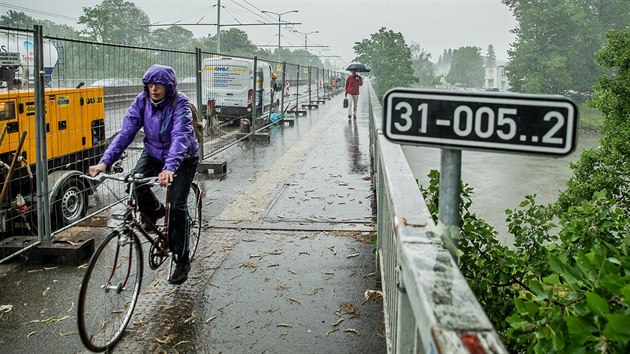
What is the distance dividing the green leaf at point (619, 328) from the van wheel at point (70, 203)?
5.91 meters

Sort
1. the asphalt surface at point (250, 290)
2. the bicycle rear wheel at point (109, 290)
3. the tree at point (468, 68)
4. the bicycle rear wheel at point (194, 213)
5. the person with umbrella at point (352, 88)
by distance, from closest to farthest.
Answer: the bicycle rear wheel at point (109, 290)
the asphalt surface at point (250, 290)
the bicycle rear wheel at point (194, 213)
the person with umbrella at point (352, 88)
the tree at point (468, 68)

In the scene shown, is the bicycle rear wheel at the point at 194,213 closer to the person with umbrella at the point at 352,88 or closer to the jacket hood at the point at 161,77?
the jacket hood at the point at 161,77

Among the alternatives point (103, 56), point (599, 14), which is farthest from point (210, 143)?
point (599, 14)

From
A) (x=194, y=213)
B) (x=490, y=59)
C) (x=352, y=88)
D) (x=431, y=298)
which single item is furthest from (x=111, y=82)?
(x=490, y=59)

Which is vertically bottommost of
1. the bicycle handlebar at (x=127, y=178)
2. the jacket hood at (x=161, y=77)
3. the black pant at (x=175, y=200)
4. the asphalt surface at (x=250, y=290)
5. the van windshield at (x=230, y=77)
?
the asphalt surface at (x=250, y=290)

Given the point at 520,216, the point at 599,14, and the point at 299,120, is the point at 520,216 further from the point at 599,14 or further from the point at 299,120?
the point at 599,14

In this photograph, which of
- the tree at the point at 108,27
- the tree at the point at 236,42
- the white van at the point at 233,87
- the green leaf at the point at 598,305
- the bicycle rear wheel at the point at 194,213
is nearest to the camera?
the green leaf at the point at 598,305

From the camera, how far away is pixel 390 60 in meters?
48.6

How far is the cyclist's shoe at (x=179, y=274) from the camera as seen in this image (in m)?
4.89

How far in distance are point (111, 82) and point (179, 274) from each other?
4320 mm

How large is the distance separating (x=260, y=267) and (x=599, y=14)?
7416 centimetres

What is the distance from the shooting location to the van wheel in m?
6.52

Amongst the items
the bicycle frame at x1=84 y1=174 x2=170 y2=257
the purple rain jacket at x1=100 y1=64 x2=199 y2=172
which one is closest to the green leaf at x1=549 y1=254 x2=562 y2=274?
the bicycle frame at x1=84 y1=174 x2=170 y2=257

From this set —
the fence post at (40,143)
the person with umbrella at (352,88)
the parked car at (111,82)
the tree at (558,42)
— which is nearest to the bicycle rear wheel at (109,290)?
the fence post at (40,143)
